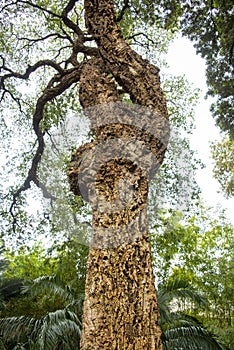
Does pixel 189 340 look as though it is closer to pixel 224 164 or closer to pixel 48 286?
pixel 48 286

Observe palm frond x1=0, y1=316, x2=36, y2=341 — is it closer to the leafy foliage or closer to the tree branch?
the tree branch

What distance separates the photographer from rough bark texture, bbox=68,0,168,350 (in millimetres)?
2471

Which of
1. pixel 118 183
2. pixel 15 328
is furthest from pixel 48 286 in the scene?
pixel 118 183

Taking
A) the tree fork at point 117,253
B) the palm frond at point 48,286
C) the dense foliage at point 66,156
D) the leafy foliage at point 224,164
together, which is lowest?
the tree fork at point 117,253

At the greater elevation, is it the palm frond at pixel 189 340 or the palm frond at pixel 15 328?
the palm frond at pixel 15 328

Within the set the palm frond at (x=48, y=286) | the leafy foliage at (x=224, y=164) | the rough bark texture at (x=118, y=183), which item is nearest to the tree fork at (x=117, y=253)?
the rough bark texture at (x=118, y=183)

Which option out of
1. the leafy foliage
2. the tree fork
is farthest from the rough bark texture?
the leafy foliage

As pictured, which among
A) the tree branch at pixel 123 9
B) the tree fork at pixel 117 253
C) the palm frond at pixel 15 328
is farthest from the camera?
the tree branch at pixel 123 9

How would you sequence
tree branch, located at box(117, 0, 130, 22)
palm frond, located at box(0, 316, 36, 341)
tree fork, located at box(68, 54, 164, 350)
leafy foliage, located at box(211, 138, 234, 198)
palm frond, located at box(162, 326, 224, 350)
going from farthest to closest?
leafy foliage, located at box(211, 138, 234, 198)
tree branch, located at box(117, 0, 130, 22)
palm frond, located at box(0, 316, 36, 341)
palm frond, located at box(162, 326, 224, 350)
tree fork, located at box(68, 54, 164, 350)

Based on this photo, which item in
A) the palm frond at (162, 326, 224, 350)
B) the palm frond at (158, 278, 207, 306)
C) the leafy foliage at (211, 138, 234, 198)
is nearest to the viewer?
the palm frond at (162, 326, 224, 350)

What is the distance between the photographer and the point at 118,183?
2.96m

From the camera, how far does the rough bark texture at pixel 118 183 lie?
247 cm

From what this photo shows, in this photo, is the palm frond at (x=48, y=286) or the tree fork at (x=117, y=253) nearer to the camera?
the tree fork at (x=117, y=253)

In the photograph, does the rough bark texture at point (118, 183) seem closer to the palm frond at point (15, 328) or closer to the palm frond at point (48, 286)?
the palm frond at point (48, 286)
